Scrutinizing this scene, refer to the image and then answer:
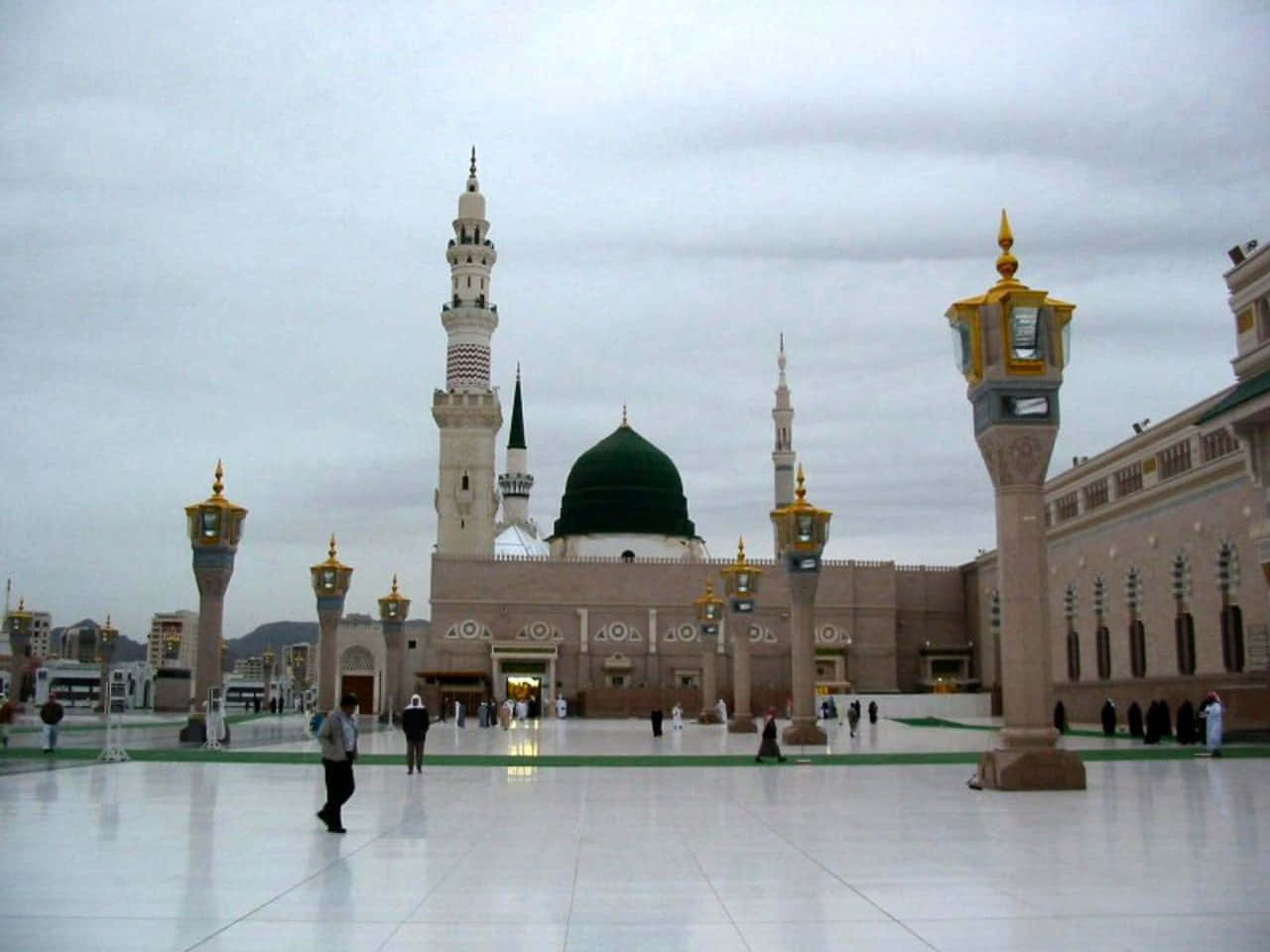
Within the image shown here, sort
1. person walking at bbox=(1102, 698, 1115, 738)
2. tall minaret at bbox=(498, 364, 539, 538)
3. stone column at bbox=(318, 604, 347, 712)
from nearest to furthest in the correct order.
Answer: person walking at bbox=(1102, 698, 1115, 738), stone column at bbox=(318, 604, 347, 712), tall minaret at bbox=(498, 364, 539, 538)

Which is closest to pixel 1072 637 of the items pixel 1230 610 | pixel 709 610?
pixel 1230 610

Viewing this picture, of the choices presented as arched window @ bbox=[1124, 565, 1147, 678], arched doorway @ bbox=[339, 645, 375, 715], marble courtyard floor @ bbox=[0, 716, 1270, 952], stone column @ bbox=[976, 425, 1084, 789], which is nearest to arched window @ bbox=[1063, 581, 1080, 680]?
arched window @ bbox=[1124, 565, 1147, 678]

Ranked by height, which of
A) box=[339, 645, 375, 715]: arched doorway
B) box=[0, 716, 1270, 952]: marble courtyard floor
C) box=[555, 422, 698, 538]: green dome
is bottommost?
box=[0, 716, 1270, 952]: marble courtyard floor

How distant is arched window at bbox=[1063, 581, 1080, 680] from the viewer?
35.7 metres

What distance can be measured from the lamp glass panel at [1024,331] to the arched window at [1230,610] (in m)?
15.5

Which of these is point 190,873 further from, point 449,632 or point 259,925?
point 449,632

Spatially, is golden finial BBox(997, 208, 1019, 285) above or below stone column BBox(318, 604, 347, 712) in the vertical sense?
above

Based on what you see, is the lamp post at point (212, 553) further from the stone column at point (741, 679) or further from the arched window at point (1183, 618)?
the arched window at point (1183, 618)

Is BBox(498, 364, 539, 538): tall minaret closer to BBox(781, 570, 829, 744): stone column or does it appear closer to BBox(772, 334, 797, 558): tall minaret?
BBox(772, 334, 797, 558): tall minaret

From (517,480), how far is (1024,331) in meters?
67.3

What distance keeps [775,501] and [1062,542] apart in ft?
80.2

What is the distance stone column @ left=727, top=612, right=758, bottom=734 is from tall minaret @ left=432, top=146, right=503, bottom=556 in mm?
25901

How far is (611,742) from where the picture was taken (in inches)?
968

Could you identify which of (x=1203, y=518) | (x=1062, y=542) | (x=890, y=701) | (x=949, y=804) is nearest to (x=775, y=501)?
(x=890, y=701)
